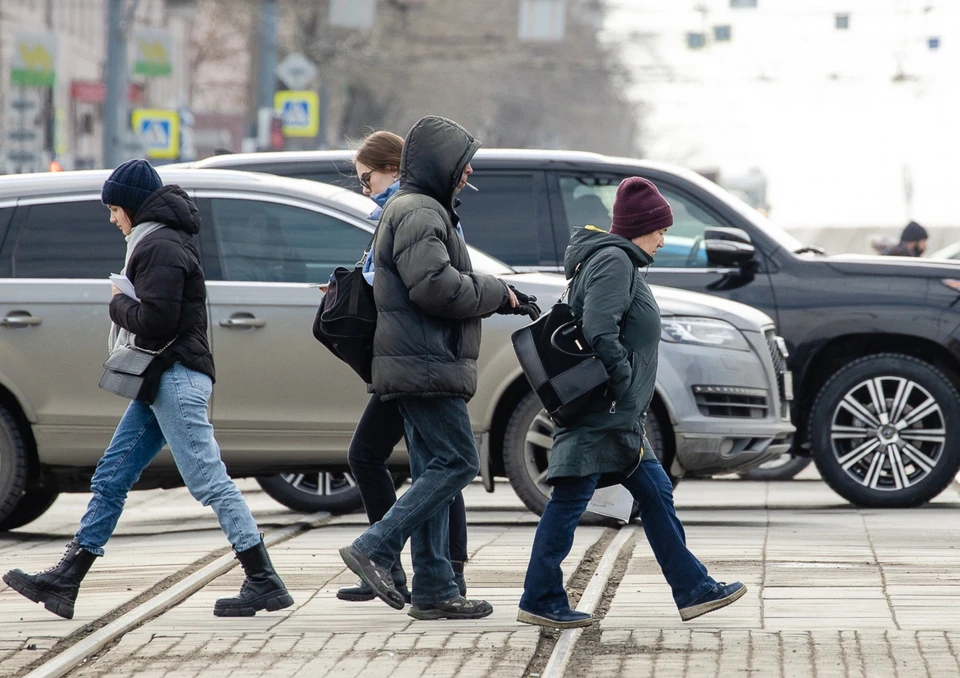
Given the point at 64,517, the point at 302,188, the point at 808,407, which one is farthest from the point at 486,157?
the point at 64,517

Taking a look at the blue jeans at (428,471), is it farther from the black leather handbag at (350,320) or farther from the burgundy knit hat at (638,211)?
the burgundy knit hat at (638,211)

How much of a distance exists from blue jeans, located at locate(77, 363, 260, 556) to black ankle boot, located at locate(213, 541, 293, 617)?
0.05 m

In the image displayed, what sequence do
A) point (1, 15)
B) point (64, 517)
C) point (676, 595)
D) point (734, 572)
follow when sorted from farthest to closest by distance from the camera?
point (1, 15), point (64, 517), point (734, 572), point (676, 595)

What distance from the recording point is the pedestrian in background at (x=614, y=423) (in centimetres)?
620

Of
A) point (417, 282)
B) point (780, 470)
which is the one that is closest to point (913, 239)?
point (780, 470)

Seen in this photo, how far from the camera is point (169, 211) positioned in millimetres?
6559

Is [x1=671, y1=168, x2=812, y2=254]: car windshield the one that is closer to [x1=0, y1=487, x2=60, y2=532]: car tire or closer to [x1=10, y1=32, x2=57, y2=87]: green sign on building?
[x1=0, y1=487, x2=60, y2=532]: car tire

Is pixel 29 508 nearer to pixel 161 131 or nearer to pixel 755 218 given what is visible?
pixel 755 218

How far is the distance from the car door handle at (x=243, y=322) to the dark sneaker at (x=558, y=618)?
10.7 ft

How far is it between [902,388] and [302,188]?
3376mm

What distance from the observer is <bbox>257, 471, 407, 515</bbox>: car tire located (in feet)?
33.6

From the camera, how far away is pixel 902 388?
10164 mm

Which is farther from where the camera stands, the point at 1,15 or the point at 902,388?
the point at 1,15

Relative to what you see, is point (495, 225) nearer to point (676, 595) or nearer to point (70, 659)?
point (676, 595)
